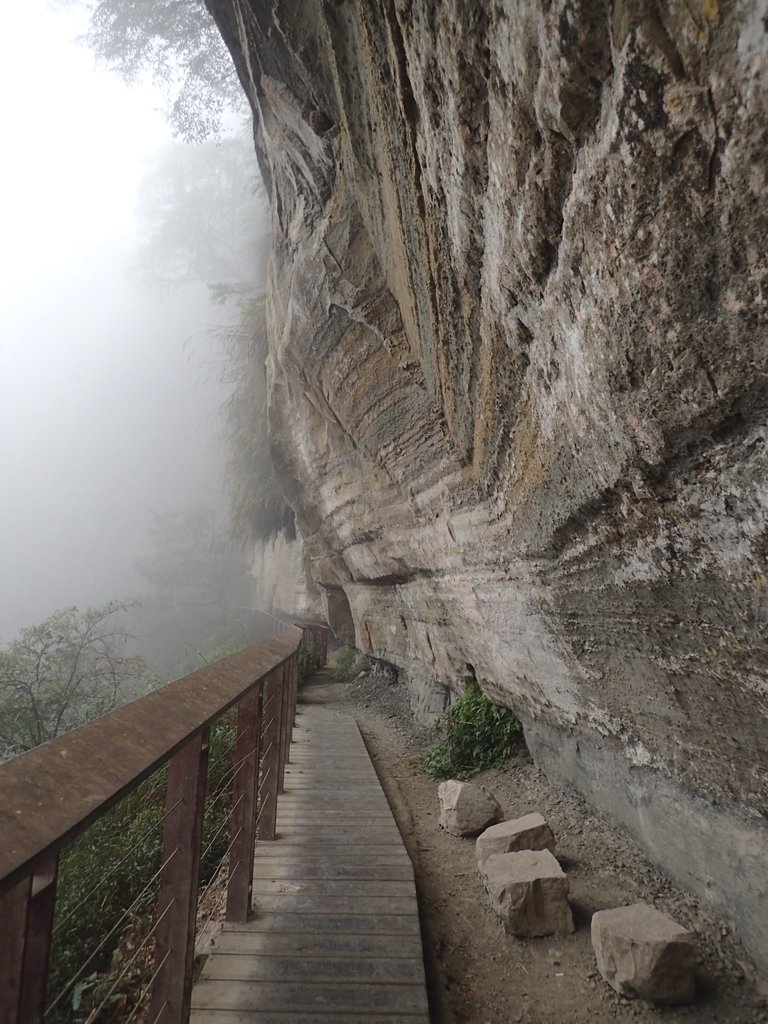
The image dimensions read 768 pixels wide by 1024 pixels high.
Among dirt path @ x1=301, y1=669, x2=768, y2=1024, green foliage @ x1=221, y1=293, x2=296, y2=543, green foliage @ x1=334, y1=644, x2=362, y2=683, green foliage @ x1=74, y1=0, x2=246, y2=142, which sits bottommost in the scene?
green foliage @ x1=334, y1=644, x2=362, y2=683

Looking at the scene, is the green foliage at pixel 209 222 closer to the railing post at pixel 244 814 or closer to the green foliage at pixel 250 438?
the green foliage at pixel 250 438

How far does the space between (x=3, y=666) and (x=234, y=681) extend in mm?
9623

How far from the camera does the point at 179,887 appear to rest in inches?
67.1

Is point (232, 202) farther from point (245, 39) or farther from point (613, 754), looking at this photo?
point (613, 754)

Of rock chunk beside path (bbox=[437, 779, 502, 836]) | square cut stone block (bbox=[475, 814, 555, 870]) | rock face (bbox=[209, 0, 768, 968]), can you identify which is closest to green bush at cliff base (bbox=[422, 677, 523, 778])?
rock face (bbox=[209, 0, 768, 968])

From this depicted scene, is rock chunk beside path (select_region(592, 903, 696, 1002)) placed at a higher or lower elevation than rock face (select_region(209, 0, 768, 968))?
lower

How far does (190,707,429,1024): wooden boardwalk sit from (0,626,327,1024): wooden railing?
0.26 m

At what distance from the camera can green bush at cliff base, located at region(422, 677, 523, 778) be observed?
17.2 ft

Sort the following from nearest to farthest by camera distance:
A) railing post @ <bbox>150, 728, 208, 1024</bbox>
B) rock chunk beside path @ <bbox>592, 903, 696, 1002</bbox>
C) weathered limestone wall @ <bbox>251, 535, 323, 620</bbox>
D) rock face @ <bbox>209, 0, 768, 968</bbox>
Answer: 1. rock face @ <bbox>209, 0, 768, 968</bbox>
2. railing post @ <bbox>150, 728, 208, 1024</bbox>
3. rock chunk beside path @ <bbox>592, 903, 696, 1002</bbox>
4. weathered limestone wall @ <bbox>251, 535, 323, 620</bbox>

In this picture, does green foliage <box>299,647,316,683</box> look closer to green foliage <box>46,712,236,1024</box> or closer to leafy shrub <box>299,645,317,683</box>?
leafy shrub <box>299,645,317,683</box>

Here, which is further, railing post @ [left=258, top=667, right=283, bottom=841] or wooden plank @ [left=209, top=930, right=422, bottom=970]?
railing post @ [left=258, top=667, right=283, bottom=841]

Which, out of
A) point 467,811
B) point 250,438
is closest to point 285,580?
point 250,438

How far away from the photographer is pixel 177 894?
1.70 meters

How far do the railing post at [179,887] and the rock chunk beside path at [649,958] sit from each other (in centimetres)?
175
